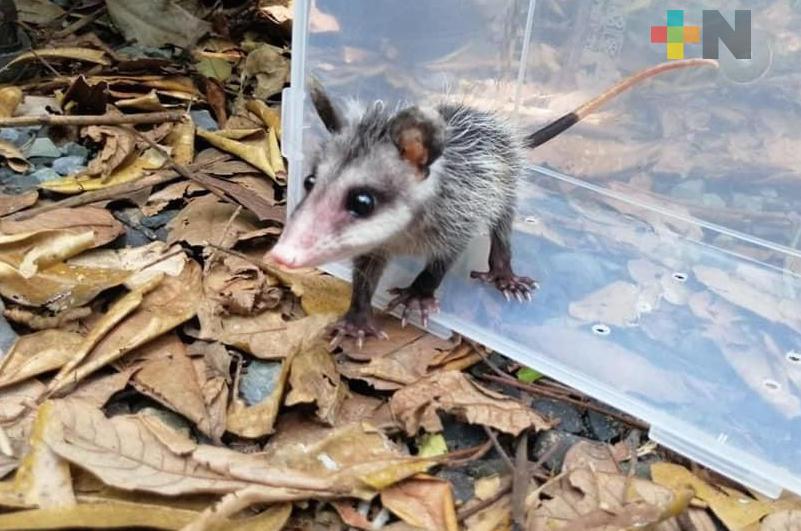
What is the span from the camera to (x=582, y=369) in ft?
6.82

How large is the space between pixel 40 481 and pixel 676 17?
242 centimetres

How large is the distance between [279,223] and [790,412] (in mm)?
1460

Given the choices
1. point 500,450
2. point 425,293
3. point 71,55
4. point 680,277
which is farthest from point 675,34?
point 71,55

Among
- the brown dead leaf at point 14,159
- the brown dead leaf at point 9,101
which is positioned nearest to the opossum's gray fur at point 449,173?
the brown dead leaf at point 14,159

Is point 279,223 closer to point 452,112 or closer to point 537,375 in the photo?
point 452,112

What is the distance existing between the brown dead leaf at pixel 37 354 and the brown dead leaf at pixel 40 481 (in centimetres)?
28

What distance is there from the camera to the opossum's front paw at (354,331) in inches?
82.0

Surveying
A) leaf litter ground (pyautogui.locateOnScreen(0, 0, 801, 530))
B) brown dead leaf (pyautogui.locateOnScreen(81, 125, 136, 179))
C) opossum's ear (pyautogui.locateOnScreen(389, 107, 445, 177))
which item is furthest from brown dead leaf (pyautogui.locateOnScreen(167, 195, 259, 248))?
opossum's ear (pyautogui.locateOnScreen(389, 107, 445, 177))

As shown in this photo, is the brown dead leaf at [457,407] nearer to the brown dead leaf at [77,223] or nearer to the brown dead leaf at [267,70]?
the brown dead leaf at [77,223]

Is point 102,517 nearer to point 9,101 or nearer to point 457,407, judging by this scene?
point 457,407

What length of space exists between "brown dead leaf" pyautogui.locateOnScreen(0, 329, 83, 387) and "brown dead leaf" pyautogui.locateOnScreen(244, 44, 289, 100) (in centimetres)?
156

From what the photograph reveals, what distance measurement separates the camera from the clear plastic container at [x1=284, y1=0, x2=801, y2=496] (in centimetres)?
208

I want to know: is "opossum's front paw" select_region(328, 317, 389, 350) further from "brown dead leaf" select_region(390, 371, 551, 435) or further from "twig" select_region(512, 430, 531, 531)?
"twig" select_region(512, 430, 531, 531)

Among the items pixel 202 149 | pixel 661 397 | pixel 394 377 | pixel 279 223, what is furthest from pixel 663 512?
pixel 202 149
